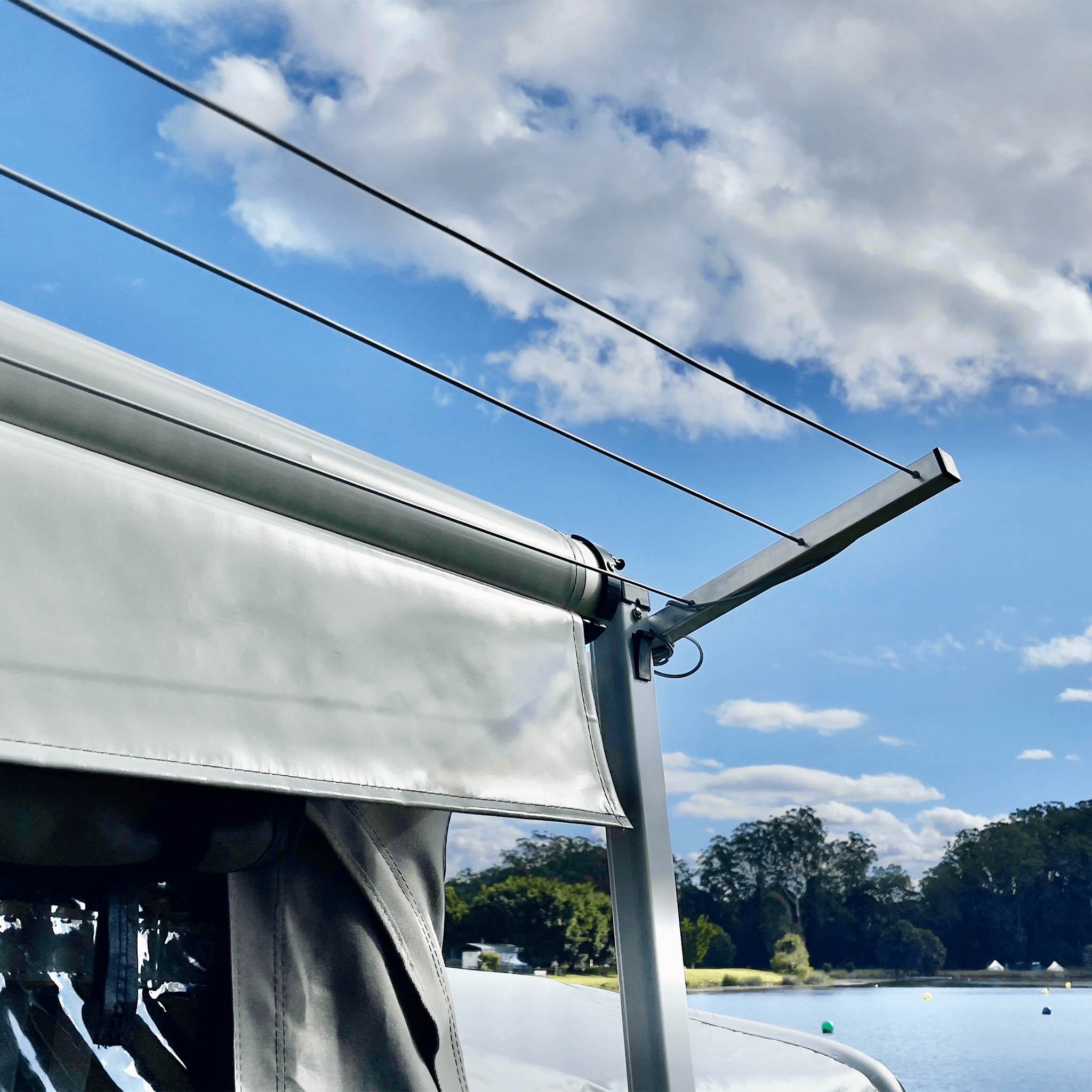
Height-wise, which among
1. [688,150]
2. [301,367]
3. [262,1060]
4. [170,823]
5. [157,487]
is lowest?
[262,1060]

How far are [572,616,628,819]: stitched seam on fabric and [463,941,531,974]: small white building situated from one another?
13.1 inches

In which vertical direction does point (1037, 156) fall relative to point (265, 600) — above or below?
above

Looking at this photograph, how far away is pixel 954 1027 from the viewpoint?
25.3 ft

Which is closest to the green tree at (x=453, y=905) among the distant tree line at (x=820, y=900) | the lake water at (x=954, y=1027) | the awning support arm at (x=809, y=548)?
the distant tree line at (x=820, y=900)

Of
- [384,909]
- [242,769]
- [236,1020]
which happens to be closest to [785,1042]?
[384,909]

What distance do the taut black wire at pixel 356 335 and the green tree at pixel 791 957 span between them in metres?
4.21

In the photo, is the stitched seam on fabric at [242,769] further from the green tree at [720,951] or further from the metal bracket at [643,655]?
the green tree at [720,951]

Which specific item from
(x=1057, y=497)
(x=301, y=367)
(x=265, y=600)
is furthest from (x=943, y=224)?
(x=1057, y=497)

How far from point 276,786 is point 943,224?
16.6 metres

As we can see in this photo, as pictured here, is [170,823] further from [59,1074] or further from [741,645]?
[741,645]

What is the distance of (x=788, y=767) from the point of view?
27922mm

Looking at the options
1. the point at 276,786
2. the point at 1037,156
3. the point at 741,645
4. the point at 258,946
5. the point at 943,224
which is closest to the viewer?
the point at 276,786

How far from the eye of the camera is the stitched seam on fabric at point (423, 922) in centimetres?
107

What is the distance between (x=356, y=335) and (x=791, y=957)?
21.2 ft
